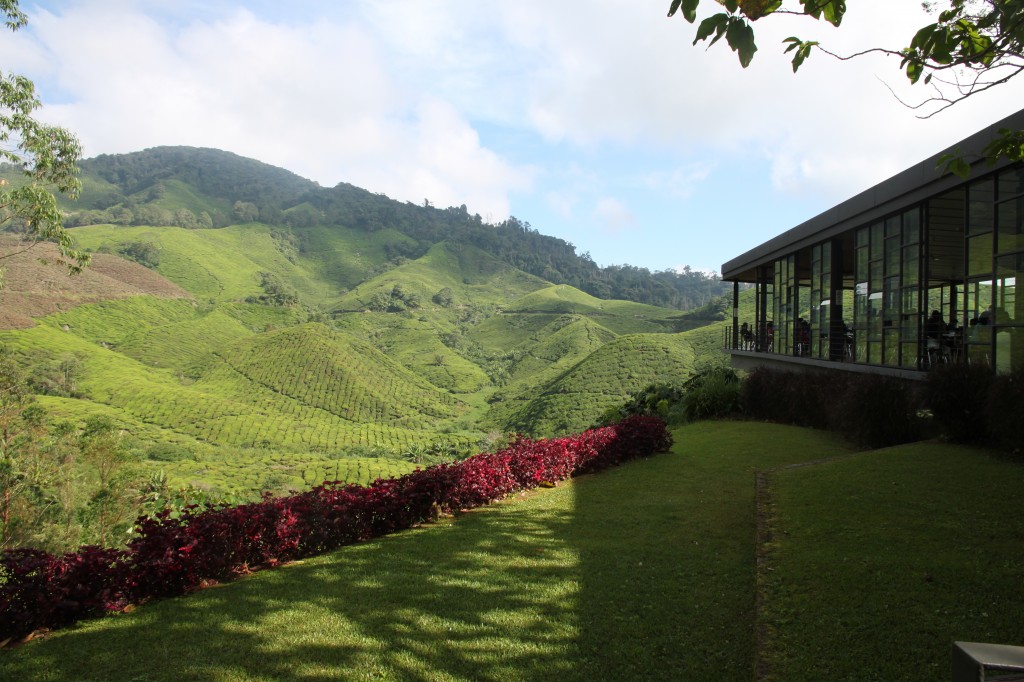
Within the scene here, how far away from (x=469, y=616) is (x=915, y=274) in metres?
10.2

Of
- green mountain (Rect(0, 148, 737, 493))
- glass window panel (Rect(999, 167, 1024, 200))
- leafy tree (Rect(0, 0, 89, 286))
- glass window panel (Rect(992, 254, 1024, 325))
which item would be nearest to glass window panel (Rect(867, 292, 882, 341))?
glass window panel (Rect(992, 254, 1024, 325))

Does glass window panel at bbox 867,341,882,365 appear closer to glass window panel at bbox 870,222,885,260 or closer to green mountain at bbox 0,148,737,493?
glass window panel at bbox 870,222,885,260

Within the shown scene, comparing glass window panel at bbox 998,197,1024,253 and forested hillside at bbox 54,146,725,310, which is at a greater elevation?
forested hillside at bbox 54,146,725,310

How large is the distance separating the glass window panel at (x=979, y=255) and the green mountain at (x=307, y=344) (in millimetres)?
28729

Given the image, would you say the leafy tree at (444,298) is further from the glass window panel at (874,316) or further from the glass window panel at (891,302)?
the glass window panel at (891,302)

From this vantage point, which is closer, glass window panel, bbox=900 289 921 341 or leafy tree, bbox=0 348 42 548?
glass window panel, bbox=900 289 921 341

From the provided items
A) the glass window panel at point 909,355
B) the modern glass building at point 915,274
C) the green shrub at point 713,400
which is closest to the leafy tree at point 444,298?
the green shrub at point 713,400

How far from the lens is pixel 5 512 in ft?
44.0

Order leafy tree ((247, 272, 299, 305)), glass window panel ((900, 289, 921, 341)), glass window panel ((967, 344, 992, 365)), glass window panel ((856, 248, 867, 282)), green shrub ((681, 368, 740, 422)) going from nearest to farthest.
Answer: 1. glass window panel ((967, 344, 992, 365))
2. glass window panel ((900, 289, 921, 341))
3. glass window panel ((856, 248, 867, 282))
4. green shrub ((681, 368, 740, 422))
5. leafy tree ((247, 272, 299, 305))

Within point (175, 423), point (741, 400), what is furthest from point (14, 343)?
point (741, 400)

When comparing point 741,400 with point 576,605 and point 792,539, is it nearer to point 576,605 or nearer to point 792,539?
point 792,539

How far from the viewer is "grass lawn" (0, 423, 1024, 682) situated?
3.07 m

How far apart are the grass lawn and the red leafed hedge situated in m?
0.22

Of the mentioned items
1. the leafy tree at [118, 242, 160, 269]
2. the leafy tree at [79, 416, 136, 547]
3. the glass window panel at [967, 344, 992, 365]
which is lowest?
the leafy tree at [79, 416, 136, 547]
